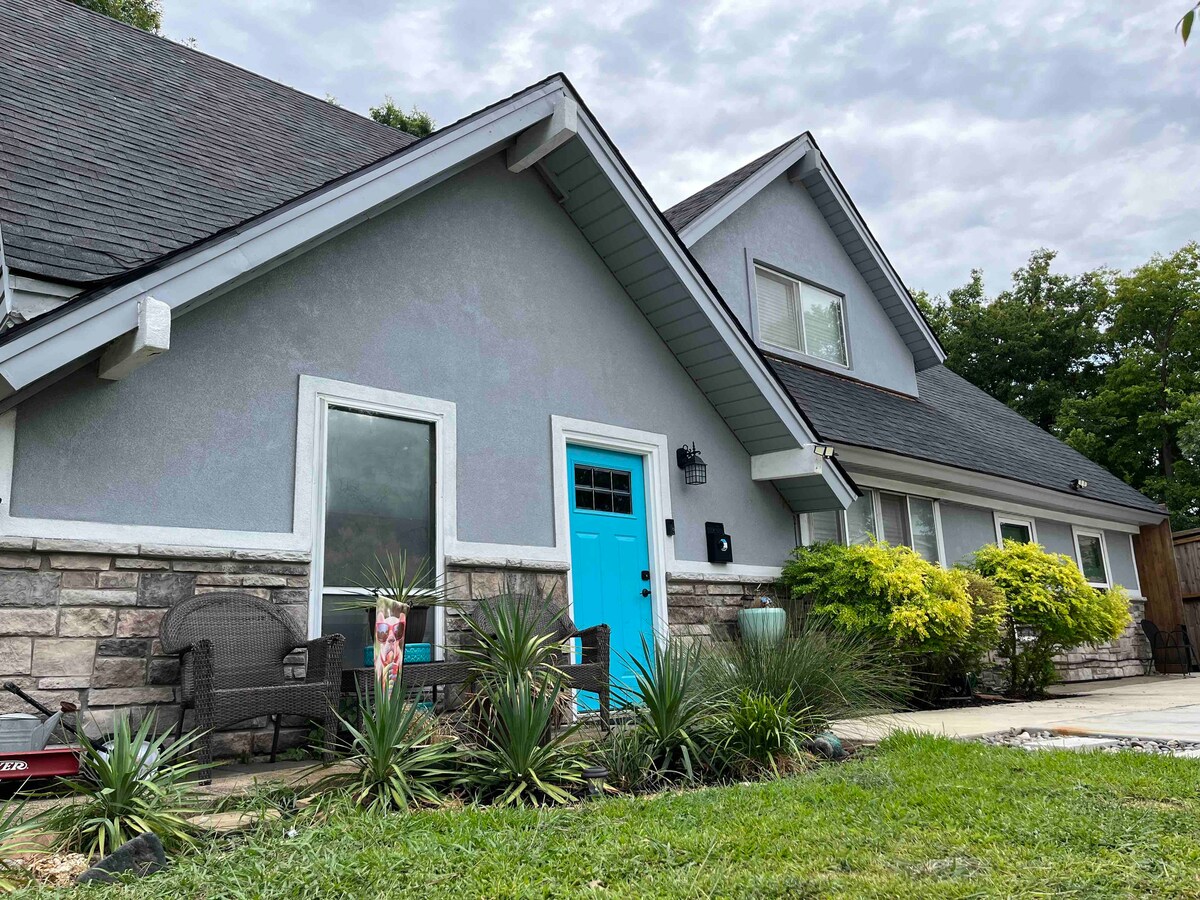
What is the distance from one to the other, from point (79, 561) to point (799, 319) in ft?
29.5

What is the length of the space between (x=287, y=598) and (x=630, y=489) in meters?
3.24

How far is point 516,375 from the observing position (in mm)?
7434

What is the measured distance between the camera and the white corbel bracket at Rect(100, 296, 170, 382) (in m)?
4.89

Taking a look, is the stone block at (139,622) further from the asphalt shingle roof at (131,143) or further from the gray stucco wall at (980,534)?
the gray stucco wall at (980,534)

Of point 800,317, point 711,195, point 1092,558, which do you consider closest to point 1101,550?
point 1092,558

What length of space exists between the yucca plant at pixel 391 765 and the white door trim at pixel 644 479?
115 inches

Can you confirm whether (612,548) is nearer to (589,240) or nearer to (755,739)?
(589,240)

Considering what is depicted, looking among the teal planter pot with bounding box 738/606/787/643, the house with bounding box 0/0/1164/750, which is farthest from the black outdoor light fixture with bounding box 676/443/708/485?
the teal planter pot with bounding box 738/606/787/643

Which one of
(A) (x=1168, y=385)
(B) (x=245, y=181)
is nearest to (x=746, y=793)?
(B) (x=245, y=181)

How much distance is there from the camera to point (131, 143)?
24.3 feet

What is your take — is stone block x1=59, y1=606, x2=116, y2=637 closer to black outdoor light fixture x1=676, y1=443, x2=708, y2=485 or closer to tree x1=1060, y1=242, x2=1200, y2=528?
black outdoor light fixture x1=676, y1=443, x2=708, y2=485

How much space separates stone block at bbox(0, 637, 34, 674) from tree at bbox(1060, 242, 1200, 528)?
28094 millimetres

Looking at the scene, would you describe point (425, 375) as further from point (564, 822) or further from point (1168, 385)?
point (1168, 385)

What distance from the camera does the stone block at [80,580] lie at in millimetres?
5074
